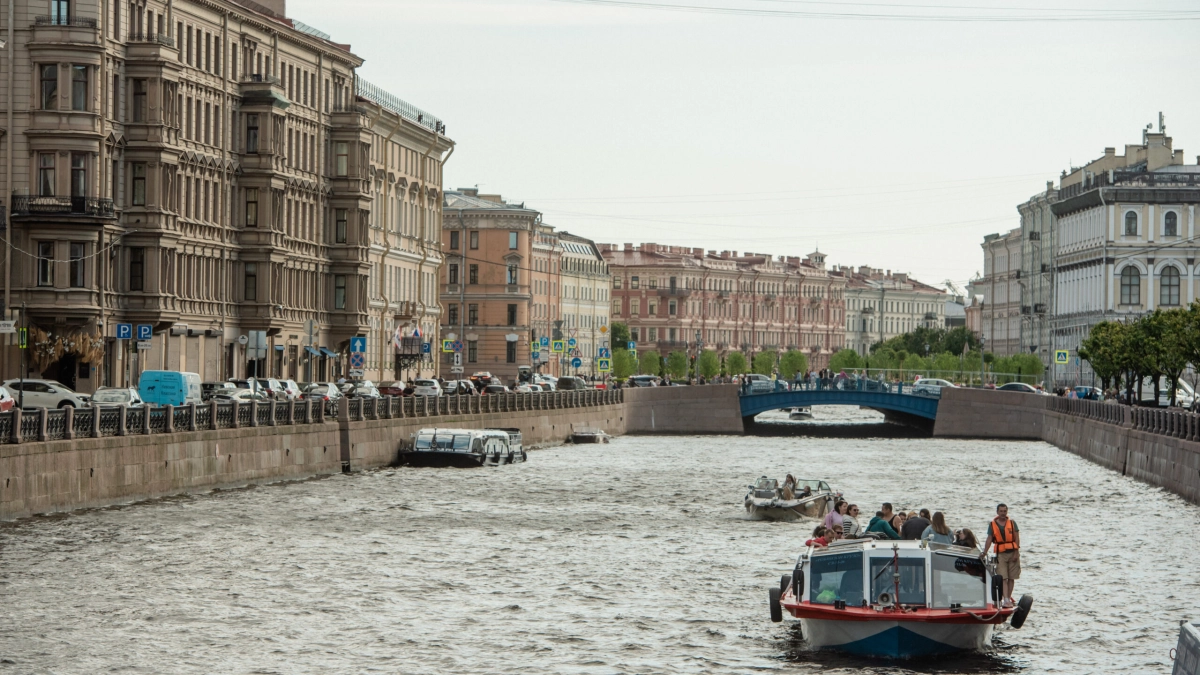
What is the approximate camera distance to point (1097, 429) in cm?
7856

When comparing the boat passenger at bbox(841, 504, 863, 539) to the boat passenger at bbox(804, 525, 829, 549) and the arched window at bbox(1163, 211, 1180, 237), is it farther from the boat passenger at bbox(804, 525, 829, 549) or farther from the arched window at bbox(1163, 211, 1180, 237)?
the arched window at bbox(1163, 211, 1180, 237)

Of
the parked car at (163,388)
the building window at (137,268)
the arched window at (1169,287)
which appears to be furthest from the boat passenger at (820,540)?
the arched window at (1169,287)

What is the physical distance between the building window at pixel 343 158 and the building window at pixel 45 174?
25.4 meters

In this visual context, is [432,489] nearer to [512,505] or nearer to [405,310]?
[512,505]

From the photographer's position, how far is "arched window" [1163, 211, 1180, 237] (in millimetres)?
128750

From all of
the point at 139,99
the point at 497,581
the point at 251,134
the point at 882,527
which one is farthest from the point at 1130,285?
the point at 882,527

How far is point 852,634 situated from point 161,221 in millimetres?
46452

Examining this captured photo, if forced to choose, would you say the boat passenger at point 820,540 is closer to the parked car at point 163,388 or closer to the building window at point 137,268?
the parked car at point 163,388

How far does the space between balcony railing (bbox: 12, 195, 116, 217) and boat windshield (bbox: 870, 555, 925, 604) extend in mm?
42253

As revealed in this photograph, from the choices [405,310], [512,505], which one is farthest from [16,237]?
[405,310]

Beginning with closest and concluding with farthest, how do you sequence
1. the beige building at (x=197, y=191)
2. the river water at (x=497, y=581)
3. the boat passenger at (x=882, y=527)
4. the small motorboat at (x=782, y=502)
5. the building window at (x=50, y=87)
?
the river water at (x=497, y=581) → the boat passenger at (x=882, y=527) → the small motorboat at (x=782, y=502) → the building window at (x=50, y=87) → the beige building at (x=197, y=191)

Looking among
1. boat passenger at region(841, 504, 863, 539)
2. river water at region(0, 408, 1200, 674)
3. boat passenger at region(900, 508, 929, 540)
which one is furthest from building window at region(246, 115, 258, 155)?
boat passenger at region(900, 508, 929, 540)

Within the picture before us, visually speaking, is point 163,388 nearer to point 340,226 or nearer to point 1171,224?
point 340,226

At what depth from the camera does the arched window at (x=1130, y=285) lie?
427 feet
